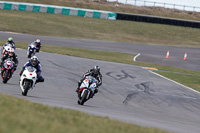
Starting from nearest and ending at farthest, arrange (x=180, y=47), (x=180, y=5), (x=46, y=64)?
(x=46, y=64) < (x=180, y=47) < (x=180, y=5)

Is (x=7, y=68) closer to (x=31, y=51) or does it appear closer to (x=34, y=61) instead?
(x=34, y=61)

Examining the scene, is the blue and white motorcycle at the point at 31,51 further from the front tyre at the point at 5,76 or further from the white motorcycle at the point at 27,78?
the white motorcycle at the point at 27,78

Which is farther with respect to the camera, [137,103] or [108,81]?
[108,81]

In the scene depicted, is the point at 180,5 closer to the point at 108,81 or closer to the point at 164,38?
the point at 164,38

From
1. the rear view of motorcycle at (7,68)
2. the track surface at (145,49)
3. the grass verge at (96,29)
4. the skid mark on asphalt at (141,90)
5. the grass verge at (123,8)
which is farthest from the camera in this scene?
the grass verge at (123,8)

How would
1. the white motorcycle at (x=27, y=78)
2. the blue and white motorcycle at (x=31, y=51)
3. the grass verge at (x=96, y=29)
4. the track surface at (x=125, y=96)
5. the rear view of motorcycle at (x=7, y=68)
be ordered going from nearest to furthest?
the track surface at (x=125, y=96) → the white motorcycle at (x=27, y=78) → the rear view of motorcycle at (x=7, y=68) → the blue and white motorcycle at (x=31, y=51) → the grass verge at (x=96, y=29)

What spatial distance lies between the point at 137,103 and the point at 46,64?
867 centimetres

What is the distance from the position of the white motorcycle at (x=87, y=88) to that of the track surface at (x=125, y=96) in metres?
0.35

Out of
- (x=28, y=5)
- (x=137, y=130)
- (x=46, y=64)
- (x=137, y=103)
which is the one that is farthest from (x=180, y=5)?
(x=137, y=130)

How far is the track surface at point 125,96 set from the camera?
12.4m

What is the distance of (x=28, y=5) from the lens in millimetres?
55594

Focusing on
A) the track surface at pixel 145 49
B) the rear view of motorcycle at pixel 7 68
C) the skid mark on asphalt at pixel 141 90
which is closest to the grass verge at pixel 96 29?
the track surface at pixel 145 49

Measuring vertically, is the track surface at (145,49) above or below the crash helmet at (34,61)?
below

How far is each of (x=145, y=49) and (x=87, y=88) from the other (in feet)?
99.8
